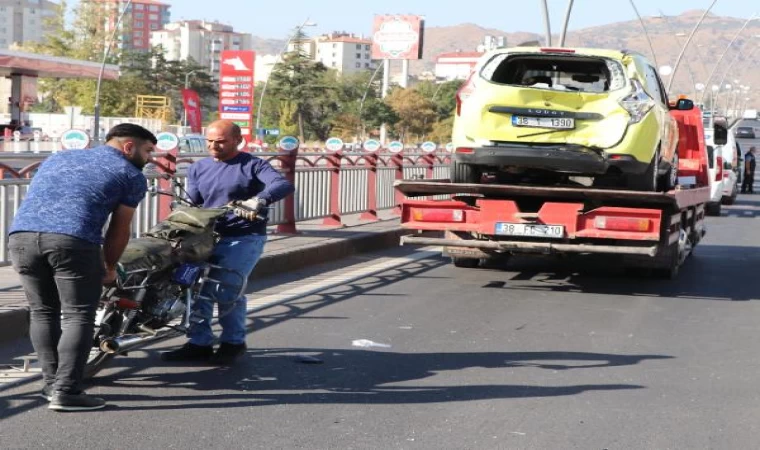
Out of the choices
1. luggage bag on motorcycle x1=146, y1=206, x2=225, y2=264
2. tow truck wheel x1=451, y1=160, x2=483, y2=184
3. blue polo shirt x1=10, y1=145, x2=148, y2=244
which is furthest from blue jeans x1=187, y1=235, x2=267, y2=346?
tow truck wheel x1=451, y1=160, x2=483, y2=184

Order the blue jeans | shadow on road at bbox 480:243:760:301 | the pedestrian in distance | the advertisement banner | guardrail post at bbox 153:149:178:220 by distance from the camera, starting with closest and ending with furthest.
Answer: the blue jeans < guardrail post at bbox 153:149:178:220 < shadow on road at bbox 480:243:760:301 < the advertisement banner < the pedestrian in distance

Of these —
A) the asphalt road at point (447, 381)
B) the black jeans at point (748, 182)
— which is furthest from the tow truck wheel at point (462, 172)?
the black jeans at point (748, 182)

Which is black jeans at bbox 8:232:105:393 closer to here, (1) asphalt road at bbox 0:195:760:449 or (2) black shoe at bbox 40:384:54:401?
(2) black shoe at bbox 40:384:54:401

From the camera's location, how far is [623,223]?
11781mm

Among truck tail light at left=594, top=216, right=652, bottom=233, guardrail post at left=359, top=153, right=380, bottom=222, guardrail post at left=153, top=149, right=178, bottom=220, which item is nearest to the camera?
truck tail light at left=594, top=216, right=652, bottom=233

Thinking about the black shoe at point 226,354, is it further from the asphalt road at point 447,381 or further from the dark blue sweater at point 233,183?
the dark blue sweater at point 233,183

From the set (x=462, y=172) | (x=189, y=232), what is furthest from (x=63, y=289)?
(x=462, y=172)

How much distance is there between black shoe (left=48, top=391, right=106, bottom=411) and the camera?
20.4 ft

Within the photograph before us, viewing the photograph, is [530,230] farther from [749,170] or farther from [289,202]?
[749,170]

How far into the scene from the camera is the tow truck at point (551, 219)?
1178 centimetres

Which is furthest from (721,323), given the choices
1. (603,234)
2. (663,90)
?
(663,90)

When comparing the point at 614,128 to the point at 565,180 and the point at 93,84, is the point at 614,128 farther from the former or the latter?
the point at 93,84

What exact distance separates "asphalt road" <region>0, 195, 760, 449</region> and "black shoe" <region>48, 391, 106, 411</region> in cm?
5

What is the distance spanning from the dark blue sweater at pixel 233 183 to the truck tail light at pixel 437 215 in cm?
485
